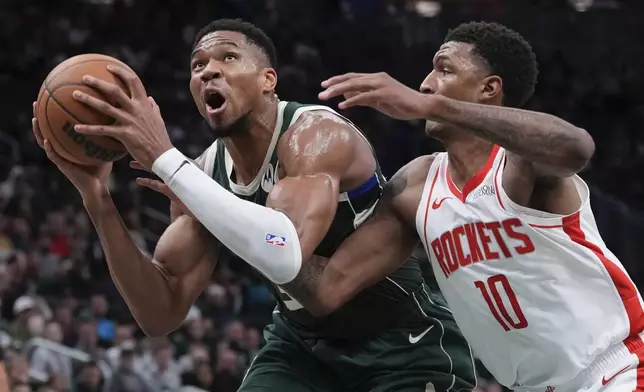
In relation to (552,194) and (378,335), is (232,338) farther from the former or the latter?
(552,194)

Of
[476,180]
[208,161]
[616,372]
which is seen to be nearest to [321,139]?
[476,180]

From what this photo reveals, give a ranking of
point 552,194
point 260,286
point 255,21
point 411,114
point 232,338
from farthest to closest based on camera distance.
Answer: point 255,21
point 260,286
point 232,338
point 552,194
point 411,114

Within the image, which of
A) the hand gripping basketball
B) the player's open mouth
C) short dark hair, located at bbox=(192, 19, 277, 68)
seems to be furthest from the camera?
short dark hair, located at bbox=(192, 19, 277, 68)

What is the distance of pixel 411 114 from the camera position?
3.29 meters

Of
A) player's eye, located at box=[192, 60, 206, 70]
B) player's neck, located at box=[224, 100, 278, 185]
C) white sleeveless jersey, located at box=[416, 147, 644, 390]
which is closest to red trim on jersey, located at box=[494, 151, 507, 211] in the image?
white sleeveless jersey, located at box=[416, 147, 644, 390]

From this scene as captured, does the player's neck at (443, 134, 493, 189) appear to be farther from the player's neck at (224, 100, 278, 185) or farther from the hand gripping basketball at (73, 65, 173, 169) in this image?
the hand gripping basketball at (73, 65, 173, 169)

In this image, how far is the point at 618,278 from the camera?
11.8 ft

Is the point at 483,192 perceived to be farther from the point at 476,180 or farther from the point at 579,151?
the point at 579,151

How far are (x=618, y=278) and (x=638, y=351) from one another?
0.83 feet

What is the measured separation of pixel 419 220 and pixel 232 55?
967 millimetres

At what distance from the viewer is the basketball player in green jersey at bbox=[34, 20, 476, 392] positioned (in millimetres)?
3914

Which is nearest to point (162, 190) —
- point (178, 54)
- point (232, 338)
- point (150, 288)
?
point (150, 288)

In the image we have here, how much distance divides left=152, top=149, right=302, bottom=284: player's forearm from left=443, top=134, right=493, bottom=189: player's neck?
Answer: 702mm

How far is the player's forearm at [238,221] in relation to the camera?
3486 mm
